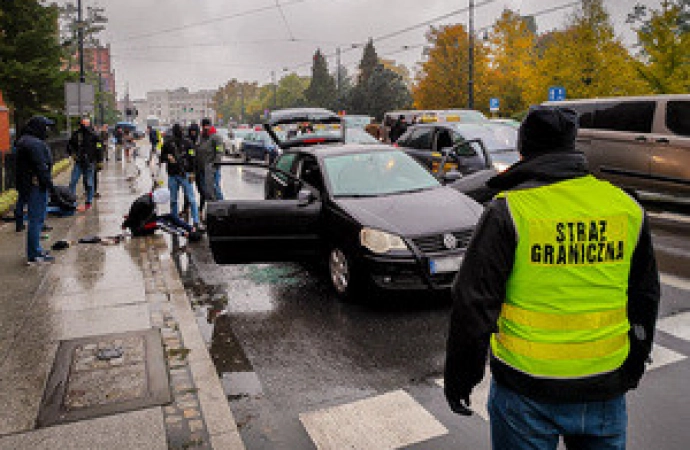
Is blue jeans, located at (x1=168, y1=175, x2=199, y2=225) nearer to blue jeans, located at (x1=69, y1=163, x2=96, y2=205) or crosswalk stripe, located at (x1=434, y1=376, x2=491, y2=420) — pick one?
blue jeans, located at (x1=69, y1=163, x2=96, y2=205)

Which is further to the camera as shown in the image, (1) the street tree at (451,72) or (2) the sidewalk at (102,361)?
(1) the street tree at (451,72)

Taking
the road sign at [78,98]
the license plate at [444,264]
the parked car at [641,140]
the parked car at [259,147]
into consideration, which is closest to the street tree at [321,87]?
the parked car at [259,147]

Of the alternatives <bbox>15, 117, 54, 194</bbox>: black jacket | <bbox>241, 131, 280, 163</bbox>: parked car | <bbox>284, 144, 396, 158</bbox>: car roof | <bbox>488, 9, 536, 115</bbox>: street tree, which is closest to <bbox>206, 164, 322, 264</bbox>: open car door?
<bbox>284, 144, 396, 158</bbox>: car roof

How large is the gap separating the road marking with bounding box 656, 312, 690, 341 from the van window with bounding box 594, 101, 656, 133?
634 centimetres

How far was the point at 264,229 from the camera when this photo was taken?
6.50 metres

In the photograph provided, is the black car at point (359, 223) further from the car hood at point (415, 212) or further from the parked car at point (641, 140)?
the parked car at point (641, 140)

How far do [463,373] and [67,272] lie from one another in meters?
6.83

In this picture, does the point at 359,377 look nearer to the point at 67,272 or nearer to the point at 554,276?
the point at 554,276

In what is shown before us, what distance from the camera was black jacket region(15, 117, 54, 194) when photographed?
791 centimetres

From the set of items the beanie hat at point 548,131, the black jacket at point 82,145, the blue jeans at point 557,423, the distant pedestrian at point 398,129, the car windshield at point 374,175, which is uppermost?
the distant pedestrian at point 398,129

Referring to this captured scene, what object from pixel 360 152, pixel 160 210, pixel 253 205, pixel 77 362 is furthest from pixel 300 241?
pixel 160 210

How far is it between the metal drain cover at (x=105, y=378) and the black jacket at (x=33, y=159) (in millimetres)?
3511

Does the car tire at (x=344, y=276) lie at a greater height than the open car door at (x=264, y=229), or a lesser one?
lesser

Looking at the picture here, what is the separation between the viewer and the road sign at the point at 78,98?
2059 cm
